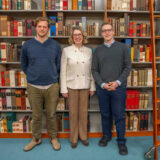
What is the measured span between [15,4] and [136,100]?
229cm

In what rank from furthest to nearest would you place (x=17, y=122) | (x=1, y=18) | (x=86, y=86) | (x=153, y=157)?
(x=17, y=122)
(x=1, y=18)
(x=86, y=86)
(x=153, y=157)

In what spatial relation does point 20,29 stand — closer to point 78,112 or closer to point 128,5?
point 78,112

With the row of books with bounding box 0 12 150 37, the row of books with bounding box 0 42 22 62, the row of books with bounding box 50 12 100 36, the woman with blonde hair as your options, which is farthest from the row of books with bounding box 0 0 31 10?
the woman with blonde hair

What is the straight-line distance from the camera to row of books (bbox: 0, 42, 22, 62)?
2686 mm

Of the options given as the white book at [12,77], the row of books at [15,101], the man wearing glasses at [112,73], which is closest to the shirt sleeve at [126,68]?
the man wearing glasses at [112,73]

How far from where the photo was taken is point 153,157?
7.41 ft

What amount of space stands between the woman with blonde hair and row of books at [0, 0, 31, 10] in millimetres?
881

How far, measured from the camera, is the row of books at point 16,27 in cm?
265

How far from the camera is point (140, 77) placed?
2.80 metres

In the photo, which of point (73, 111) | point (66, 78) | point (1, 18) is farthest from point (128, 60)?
point (1, 18)

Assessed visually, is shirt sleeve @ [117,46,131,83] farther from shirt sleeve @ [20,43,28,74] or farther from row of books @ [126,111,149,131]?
shirt sleeve @ [20,43,28,74]

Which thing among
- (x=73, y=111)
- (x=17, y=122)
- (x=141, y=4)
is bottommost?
(x=17, y=122)

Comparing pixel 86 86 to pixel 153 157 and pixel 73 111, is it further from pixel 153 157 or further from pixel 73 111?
pixel 153 157

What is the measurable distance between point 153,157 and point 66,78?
1.48 meters
